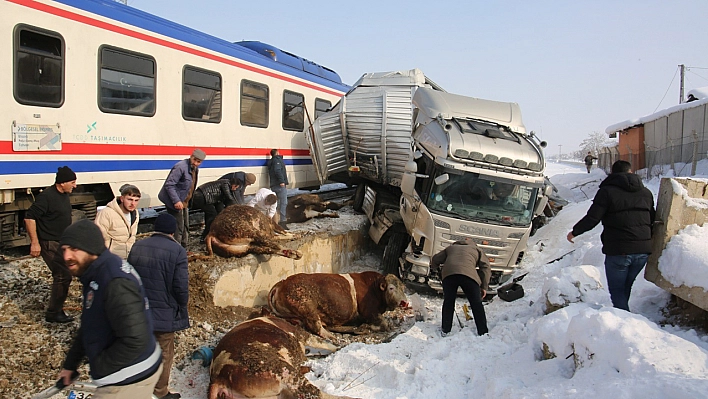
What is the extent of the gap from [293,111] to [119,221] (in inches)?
272

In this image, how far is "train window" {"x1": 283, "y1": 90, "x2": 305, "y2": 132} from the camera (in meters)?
11.0

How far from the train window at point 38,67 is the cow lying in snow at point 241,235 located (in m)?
2.68

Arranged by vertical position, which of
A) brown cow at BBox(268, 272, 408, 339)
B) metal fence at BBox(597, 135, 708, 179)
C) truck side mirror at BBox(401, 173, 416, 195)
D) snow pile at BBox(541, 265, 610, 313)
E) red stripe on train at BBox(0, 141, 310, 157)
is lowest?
brown cow at BBox(268, 272, 408, 339)

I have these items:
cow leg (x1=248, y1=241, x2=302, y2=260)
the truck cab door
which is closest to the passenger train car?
cow leg (x1=248, y1=241, x2=302, y2=260)

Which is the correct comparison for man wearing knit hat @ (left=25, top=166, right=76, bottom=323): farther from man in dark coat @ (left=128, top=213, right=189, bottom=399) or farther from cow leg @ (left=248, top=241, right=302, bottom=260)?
cow leg @ (left=248, top=241, right=302, bottom=260)

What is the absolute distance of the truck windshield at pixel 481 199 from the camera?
25.4 ft

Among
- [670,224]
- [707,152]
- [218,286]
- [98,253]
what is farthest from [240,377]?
[707,152]

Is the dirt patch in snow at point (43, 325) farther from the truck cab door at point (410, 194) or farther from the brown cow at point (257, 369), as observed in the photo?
the truck cab door at point (410, 194)

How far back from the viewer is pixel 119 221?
16.3 feet

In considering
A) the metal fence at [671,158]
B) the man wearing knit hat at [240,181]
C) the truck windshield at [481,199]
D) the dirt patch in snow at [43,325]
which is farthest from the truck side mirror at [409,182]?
the metal fence at [671,158]

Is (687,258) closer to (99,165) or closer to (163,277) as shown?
(163,277)

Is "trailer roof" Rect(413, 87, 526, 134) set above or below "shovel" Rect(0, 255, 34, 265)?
above

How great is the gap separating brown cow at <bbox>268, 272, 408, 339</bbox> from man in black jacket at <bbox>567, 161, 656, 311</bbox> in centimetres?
281

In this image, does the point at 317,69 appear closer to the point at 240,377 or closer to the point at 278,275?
the point at 278,275
